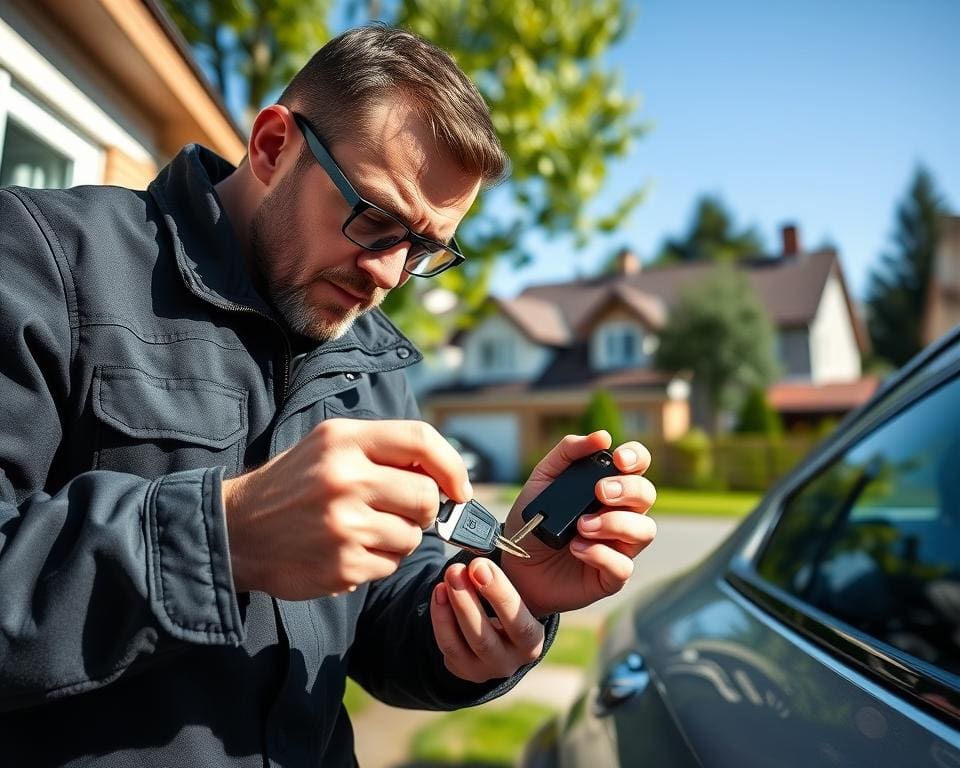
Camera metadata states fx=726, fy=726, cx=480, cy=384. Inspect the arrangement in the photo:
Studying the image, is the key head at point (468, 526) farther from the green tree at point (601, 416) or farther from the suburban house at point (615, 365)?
the suburban house at point (615, 365)

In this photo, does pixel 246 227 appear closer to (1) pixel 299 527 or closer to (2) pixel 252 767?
(1) pixel 299 527

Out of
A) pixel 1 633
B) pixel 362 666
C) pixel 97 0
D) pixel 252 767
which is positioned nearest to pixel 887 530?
pixel 362 666

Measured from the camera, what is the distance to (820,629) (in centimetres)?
148

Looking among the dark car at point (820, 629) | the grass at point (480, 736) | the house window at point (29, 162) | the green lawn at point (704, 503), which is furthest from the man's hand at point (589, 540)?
the green lawn at point (704, 503)

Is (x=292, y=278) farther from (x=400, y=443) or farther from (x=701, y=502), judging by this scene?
(x=701, y=502)

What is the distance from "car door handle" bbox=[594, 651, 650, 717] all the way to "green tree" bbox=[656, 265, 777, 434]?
23.1 metres

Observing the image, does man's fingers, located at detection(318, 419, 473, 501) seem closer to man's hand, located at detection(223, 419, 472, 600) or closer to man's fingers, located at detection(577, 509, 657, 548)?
man's hand, located at detection(223, 419, 472, 600)

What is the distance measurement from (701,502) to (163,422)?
61.4 ft

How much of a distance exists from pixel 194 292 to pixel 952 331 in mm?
1651

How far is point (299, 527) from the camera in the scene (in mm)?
864

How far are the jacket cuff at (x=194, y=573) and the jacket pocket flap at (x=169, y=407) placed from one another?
0.30 m

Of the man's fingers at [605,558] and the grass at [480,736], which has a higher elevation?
the man's fingers at [605,558]

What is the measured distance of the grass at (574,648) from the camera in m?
5.73

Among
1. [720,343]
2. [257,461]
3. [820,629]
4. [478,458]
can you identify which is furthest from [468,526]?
[478,458]
